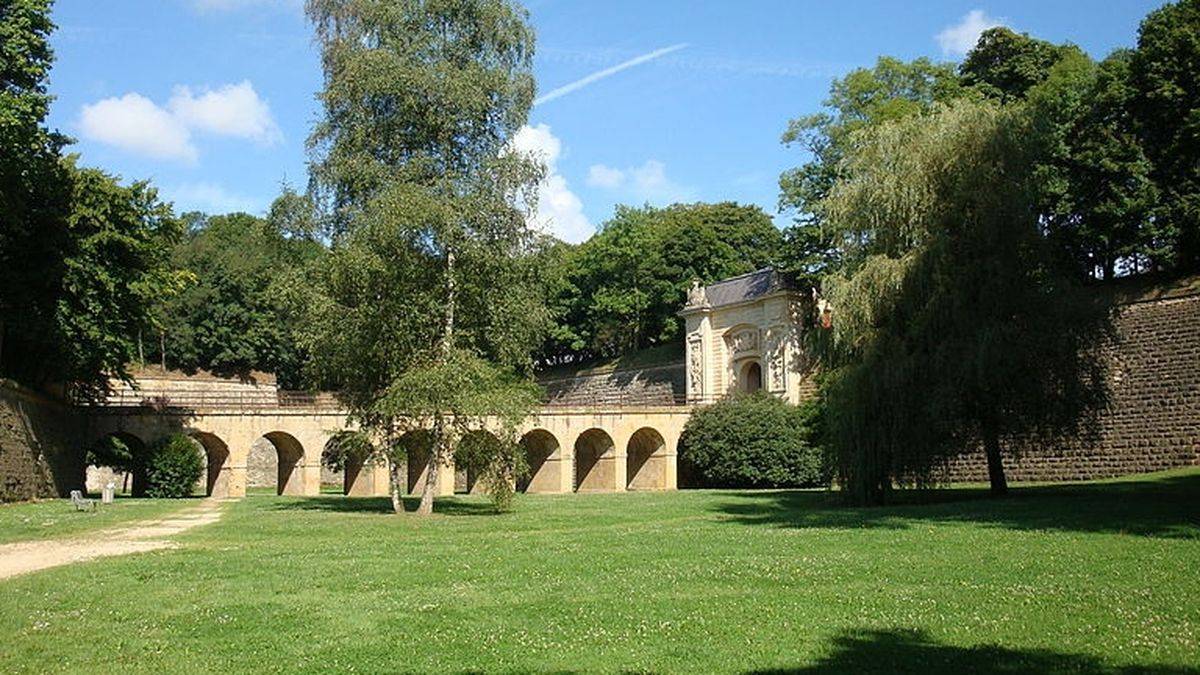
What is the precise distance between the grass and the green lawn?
3519 millimetres

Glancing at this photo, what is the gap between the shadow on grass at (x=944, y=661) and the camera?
23.4ft

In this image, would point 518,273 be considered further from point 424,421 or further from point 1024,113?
point 1024,113

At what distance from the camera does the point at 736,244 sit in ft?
219

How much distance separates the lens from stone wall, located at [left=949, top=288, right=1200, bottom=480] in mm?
32188

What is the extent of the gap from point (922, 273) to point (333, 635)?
708 inches

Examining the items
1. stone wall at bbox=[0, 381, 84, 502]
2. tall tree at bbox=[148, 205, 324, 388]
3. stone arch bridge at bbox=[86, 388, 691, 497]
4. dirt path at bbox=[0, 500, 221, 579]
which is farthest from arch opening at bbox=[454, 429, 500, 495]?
tall tree at bbox=[148, 205, 324, 388]

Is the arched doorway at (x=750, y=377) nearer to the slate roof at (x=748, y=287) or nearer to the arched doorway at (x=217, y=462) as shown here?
the slate roof at (x=748, y=287)

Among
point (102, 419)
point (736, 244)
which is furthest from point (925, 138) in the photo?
point (736, 244)

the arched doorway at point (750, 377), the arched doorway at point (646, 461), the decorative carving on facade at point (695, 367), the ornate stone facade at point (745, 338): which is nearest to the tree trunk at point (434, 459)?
the arched doorway at point (646, 461)

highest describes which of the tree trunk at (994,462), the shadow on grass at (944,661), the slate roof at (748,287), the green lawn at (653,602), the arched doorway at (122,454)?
the slate roof at (748,287)

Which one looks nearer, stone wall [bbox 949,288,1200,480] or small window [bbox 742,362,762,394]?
stone wall [bbox 949,288,1200,480]

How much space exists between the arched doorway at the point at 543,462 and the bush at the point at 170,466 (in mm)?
13917

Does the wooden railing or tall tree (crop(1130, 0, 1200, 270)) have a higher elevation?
tall tree (crop(1130, 0, 1200, 270))

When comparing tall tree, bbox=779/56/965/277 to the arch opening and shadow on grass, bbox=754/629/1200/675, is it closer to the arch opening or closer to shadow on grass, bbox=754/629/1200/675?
the arch opening
